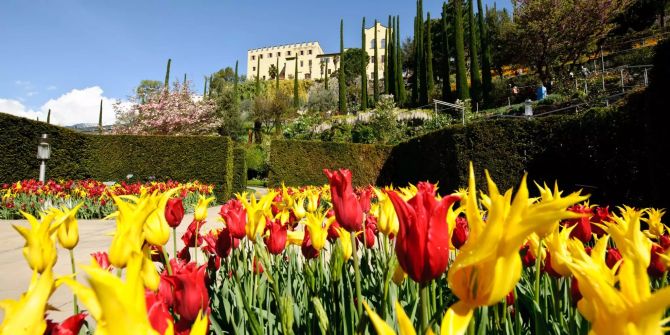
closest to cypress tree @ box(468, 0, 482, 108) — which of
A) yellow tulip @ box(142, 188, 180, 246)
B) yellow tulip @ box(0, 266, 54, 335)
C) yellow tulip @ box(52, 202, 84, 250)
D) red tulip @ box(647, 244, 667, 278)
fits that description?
red tulip @ box(647, 244, 667, 278)

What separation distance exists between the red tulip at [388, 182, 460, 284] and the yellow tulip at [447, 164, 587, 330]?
10 cm

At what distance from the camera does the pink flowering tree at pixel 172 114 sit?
27.0 m

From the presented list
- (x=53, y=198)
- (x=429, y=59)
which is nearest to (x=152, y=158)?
(x=53, y=198)

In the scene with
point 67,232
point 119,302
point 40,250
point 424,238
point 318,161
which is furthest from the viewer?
point 318,161

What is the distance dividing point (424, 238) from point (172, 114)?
29.1 meters

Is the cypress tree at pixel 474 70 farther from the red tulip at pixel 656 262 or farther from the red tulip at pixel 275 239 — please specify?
the red tulip at pixel 275 239

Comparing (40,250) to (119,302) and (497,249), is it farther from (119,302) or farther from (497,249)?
(497,249)

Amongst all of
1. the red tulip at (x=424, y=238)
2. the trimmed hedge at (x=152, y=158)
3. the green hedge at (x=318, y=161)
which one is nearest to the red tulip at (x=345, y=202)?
the red tulip at (x=424, y=238)

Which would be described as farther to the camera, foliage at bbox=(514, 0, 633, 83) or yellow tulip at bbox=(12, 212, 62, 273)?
foliage at bbox=(514, 0, 633, 83)

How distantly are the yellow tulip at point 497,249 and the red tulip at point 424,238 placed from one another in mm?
103

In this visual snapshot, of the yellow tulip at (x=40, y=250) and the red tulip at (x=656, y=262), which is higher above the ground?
the yellow tulip at (x=40, y=250)

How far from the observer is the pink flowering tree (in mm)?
26953

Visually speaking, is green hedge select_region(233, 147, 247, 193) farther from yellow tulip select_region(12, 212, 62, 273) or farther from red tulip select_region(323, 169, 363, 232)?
yellow tulip select_region(12, 212, 62, 273)

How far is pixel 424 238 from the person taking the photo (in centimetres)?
69
